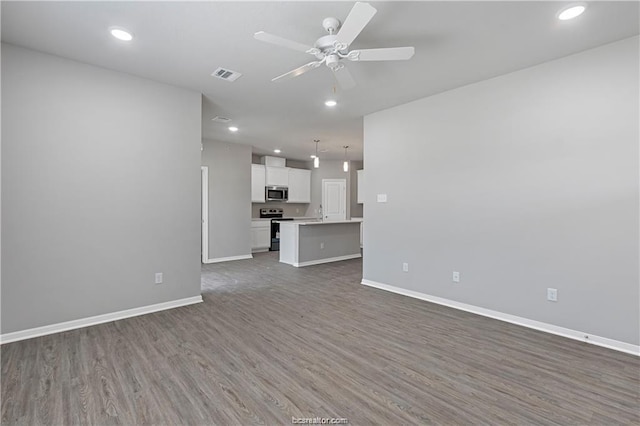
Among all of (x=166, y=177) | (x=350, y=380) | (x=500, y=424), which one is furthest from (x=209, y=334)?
(x=500, y=424)

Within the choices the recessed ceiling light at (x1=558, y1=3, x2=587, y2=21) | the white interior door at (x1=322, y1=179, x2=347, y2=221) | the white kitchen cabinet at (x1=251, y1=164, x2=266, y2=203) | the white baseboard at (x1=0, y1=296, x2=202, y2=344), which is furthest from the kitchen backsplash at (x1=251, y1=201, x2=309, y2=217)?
the recessed ceiling light at (x1=558, y1=3, x2=587, y2=21)

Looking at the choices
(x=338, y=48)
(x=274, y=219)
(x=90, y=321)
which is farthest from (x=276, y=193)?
(x=338, y=48)

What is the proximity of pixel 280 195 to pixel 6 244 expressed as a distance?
6.26 metres

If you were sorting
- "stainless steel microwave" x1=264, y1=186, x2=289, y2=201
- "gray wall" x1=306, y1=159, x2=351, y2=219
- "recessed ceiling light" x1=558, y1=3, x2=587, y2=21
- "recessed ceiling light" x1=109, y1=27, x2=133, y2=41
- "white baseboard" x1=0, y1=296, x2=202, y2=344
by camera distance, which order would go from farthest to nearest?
"gray wall" x1=306, y1=159, x2=351, y2=219
"stainless steel microwave" x1=264, y1=186, x2=289, y2=201
"white baseboard" x1=0, y1=296, x2=202, y2=344
"recessed ceiling light" x1=109, y1=27, x2=133, y2=41
"recessed ceiling light" x1=558, y1=3, x2=587, y2=21

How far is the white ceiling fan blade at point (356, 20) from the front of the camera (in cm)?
181

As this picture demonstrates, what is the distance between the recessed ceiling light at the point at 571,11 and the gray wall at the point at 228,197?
615 cm

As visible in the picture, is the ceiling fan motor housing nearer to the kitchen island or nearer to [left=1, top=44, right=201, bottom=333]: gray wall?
[left=1, top=44, right=201, bottom=333]: gray wall

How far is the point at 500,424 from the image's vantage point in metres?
1.78

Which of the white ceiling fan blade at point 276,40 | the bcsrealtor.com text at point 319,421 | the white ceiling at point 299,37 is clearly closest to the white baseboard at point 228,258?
the white ceiling at point 299,37

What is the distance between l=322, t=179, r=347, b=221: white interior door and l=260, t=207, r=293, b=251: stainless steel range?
4.58ft

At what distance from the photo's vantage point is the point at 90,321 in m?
3.21

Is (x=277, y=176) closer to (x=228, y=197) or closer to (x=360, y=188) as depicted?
(x=228, y=197)

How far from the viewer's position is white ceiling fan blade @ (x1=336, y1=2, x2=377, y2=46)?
Answer: 1.81 m

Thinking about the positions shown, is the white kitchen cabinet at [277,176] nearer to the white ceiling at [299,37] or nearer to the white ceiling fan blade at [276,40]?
the white ceiling at [299,37]
